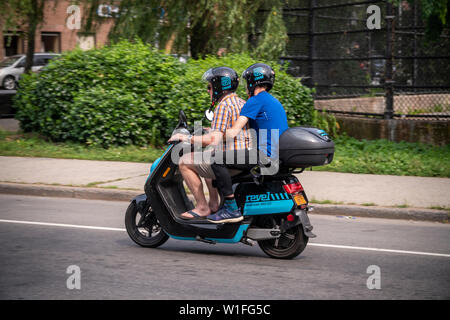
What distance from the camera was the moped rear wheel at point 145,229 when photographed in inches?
250

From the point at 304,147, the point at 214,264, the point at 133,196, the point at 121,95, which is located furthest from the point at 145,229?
the point at 121,95

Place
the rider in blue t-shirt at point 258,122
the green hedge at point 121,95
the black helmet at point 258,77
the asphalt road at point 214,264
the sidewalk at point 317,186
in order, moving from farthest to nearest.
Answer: the green hedge at point 121,95 → the sidewalk at point 317,186 → the black helmet at point 258,77 → the rider in blue t-shirt at point 258,122 → the asphalt road at point 214,264

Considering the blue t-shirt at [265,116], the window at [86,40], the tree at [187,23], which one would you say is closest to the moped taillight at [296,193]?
the blue t-shirt at [265,116]

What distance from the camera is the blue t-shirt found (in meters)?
5.69

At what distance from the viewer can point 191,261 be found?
19.2 feet

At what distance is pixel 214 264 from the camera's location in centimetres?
576

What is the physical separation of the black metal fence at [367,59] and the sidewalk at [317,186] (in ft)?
11.3

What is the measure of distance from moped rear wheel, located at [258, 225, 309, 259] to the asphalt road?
3.6 inches

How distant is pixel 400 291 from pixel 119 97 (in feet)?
26.9

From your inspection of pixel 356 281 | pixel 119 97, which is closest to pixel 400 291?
pixel 356 281

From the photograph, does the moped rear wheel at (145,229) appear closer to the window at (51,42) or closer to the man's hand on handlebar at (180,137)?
the man's hand on handlebar at (180,137)

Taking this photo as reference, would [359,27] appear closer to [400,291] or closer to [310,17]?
[310,17]

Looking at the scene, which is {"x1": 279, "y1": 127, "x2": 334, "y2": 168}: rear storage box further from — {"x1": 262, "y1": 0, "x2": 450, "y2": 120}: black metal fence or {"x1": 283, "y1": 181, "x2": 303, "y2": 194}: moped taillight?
{"x1": 262, "y1": 0, "x2": 450, "y2": 120}: black metal fence

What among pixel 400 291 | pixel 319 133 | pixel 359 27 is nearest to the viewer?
pixel 400 291
